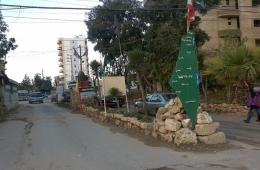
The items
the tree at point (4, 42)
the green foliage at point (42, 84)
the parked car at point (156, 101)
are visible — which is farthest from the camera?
the green foliage at point (42, 84)

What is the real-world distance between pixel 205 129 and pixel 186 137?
22.6 inches

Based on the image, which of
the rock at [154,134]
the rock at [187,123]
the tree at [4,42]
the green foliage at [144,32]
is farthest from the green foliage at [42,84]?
the rock at [187,123]

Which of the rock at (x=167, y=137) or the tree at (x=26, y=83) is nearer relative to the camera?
the rock at (x=167, y=137)

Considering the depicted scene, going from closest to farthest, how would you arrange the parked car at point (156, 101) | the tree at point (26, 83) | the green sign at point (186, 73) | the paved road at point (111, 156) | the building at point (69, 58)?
1. the paved road at point (111, 156)
2. the green sign at point (186, 73)
3. the parked car at point (156, 101)
4. the building at point (69, 58)
5. the tree at point (26, 83)

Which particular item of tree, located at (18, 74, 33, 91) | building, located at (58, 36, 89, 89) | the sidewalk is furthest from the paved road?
tree, located at (18, 74, 33, 91)

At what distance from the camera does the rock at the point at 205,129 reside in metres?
14.3

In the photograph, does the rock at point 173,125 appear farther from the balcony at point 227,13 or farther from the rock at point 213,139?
the balcony at point 227,13

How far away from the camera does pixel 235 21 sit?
6775 centimetres

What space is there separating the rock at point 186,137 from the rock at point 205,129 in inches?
7.3

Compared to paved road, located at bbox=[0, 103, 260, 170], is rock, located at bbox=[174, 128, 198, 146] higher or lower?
higher

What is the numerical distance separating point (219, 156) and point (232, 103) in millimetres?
16516

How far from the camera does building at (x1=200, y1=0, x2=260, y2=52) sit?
65.5 metres

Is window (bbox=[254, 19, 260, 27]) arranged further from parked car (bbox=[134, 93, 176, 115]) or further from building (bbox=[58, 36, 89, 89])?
building (bbox=[58, 36, 89, 89])

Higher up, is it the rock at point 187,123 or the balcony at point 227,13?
the balcony at point 227,13
